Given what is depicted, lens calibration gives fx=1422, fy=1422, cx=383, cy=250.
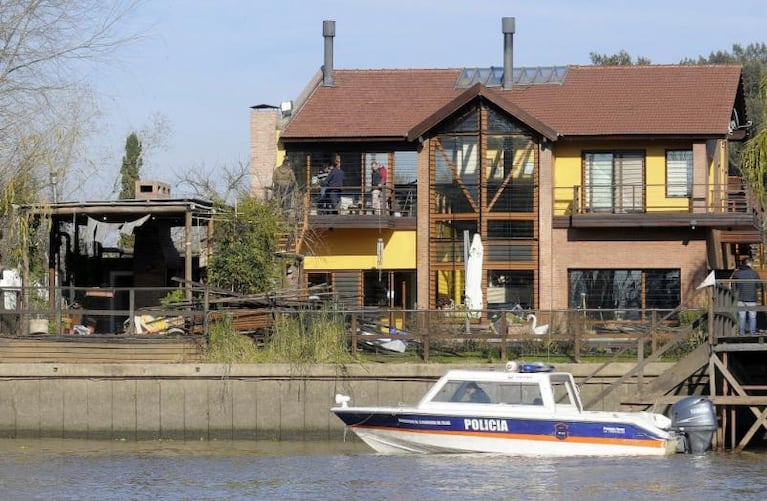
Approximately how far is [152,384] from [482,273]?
11.0 m

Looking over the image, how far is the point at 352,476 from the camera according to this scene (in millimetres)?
24328

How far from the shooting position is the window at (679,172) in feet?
125

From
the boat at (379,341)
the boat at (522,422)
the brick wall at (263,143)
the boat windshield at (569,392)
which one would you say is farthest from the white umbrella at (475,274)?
the brick wall at (263,143)

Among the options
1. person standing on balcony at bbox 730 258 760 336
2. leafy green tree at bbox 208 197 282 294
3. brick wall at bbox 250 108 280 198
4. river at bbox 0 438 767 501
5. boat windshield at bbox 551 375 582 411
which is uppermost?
brick wall at bbox 250 108 280 198

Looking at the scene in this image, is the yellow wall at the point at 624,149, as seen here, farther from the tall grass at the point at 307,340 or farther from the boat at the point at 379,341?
the tall grass at the point at 307,340

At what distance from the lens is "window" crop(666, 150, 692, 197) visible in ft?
125

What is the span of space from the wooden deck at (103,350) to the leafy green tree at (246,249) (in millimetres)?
3297

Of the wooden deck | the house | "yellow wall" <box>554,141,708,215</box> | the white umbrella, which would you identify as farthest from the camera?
"yellow wall" <box>554,141,708,215</box>

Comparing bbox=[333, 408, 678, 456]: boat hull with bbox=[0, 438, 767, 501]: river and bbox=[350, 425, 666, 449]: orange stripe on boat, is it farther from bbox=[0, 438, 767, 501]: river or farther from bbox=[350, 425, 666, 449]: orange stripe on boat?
bbox=[0, 438, 767, 501]: river

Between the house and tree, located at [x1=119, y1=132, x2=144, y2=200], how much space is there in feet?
61.0

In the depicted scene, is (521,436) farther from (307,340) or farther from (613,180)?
(613,180)

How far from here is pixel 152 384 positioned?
2950cm

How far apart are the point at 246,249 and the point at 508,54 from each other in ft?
38.4

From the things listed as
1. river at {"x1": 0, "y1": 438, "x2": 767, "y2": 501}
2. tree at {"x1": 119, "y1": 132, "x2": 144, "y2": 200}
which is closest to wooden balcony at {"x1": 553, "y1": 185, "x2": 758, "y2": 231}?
river at {"x1": 0, "y1": 438, "x2": 767, "y2": 501}
